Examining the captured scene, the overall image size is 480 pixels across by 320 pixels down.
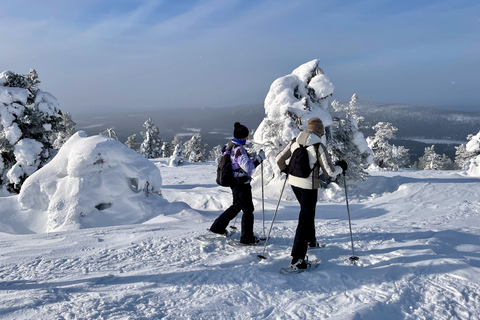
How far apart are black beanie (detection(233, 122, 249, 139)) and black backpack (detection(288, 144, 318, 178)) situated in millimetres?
1027

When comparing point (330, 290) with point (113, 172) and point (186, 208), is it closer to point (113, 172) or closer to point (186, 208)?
point (186, 208)

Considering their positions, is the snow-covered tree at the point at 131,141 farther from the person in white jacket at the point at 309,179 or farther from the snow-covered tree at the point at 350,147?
the person in white jacket at the point at 309,179

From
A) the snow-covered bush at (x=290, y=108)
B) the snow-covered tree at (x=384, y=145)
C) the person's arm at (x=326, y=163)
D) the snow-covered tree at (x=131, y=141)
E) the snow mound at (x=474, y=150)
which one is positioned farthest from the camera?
the snow-covered tree at (x=131, y=141)

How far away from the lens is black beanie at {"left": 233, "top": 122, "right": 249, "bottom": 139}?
5070mm

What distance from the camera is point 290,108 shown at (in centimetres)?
1756

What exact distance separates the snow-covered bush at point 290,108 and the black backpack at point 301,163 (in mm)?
13007

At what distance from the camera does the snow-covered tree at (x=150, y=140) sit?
5250 centimetres

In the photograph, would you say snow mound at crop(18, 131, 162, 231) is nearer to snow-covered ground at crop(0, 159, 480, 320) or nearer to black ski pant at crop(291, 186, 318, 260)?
snow-covered ground at crop(0, 159, 480, 320)

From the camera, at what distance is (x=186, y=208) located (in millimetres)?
9117

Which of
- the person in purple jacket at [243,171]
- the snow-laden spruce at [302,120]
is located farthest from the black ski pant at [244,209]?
the snow-laden spruce at [302,120]

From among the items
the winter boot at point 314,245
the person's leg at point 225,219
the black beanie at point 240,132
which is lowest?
the winter boot at point 314,245

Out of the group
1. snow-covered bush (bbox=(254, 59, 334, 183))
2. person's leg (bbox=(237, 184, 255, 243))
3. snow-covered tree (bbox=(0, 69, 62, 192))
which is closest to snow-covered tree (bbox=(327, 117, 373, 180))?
snow-covered bush (bbox=(254, 59, 334, 183))

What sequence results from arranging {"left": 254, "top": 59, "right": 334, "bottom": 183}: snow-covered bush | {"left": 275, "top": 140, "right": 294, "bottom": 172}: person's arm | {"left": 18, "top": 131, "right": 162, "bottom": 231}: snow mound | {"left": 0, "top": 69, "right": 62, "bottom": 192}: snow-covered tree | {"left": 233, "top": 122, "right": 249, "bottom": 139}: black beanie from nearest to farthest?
{"left": 275, "top": 140, "right": 294, "bottom": 172}: person's arm < {"left": 233, "top": 122, "right": 249, "bottom": 139}: black beanie < {"left": 18, "top": 131, "right": 162, "bottom": 231}: snow mound < {"left": 0, "top": 69, "right": 62, "bottom": 192}: snow-covered tree < {"left": 254, "top": 59, "right": 334, "bottom": 183}: snow-covered bush

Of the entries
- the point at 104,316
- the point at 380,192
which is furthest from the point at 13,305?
the point at 380,192
